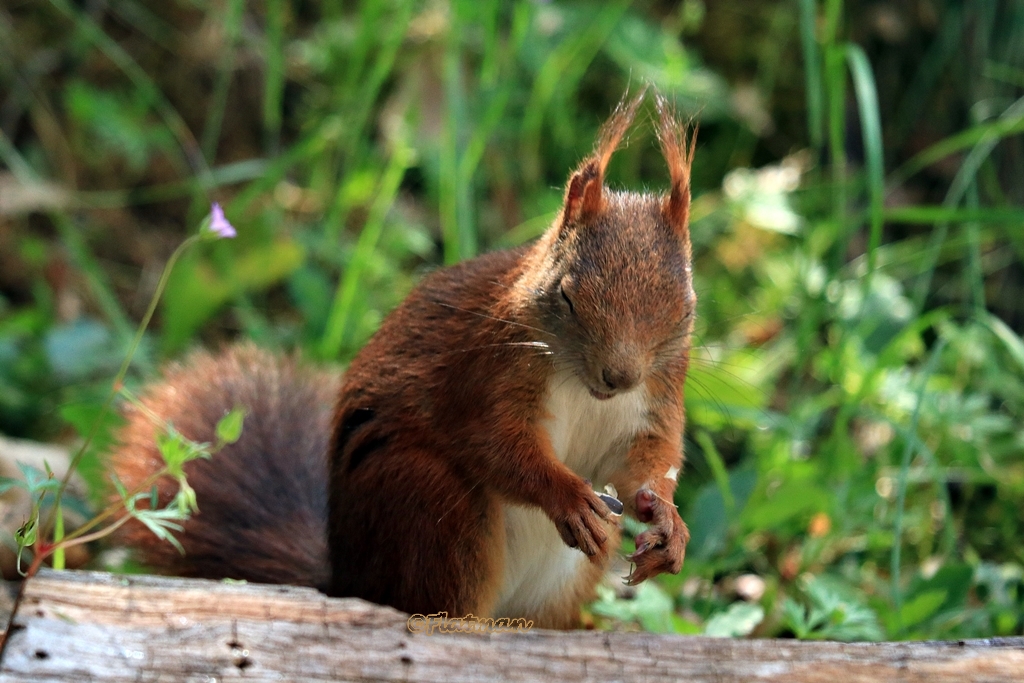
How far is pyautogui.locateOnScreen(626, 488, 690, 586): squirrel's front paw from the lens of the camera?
1.73 meters

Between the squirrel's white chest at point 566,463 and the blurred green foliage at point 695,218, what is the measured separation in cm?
13

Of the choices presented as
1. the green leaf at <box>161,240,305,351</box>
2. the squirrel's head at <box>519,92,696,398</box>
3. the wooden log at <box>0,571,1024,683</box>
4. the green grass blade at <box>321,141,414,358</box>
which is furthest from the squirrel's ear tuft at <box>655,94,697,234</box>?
the green leaf at <box>161,240,305,351</box>

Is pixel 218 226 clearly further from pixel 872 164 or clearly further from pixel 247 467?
pixel 872 164

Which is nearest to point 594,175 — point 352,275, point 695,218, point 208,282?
point 352,275

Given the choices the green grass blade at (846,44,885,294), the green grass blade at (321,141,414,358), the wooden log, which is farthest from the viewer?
the green grass blade at (321,141,414,358)

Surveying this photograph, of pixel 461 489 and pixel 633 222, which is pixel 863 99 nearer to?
pixel 633 222

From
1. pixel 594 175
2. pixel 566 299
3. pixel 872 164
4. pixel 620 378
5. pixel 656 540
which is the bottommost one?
pixel 656 540

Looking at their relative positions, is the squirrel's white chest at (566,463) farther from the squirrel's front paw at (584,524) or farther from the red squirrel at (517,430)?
the squirrel's front paw at (584,524)

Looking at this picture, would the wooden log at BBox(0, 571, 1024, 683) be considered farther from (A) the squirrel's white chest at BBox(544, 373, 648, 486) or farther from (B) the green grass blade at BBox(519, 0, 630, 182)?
(B) the green grass blade at BBox(519, 0, 630, 182)

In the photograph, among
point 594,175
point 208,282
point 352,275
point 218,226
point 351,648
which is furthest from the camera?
point 208,282

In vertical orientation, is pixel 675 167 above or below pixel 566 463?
above

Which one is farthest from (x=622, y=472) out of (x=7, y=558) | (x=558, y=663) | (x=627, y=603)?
(x=7, y=558)

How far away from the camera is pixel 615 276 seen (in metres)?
1.70

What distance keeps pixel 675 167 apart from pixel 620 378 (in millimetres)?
442
